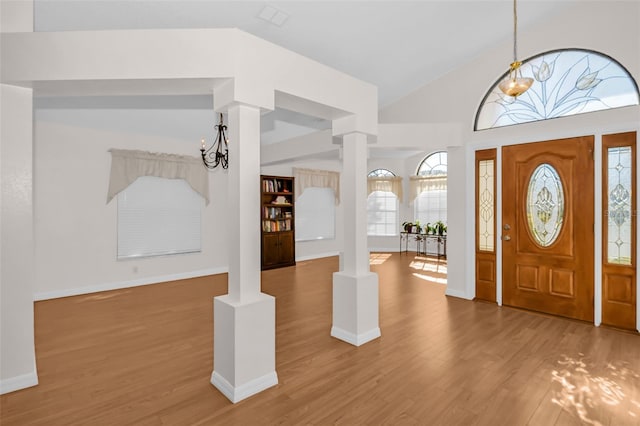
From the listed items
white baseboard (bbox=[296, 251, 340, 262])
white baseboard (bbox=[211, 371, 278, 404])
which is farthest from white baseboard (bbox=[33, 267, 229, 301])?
white baseboard (bbox=[211, 371, 278, 404])

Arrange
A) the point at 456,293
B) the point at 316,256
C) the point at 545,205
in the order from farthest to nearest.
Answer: the point at 316,256, the point at 456,293, the point at 545,205

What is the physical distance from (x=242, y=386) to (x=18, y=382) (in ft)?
5.54

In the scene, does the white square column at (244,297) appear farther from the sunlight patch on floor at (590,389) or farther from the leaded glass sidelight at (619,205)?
the leaded glass sidelight at (619,205)

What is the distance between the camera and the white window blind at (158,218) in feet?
18.0

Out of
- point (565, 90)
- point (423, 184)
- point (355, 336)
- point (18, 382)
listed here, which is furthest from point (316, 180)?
point (18, 382)

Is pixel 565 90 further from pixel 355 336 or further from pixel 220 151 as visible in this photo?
pixel 220 151

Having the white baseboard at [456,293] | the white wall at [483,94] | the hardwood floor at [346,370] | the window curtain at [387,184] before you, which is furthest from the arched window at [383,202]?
the hardwood floor at [346,370]

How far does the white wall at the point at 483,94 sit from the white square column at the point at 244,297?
3.46m

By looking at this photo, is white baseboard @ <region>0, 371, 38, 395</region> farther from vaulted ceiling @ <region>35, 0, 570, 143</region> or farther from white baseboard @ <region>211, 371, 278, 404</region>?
vaulted ceiling @ <region>35, 0, 570, 143</region>

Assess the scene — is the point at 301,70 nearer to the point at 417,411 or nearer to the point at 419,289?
the point at 417,411

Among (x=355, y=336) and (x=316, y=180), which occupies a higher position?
(x=316, y=180)

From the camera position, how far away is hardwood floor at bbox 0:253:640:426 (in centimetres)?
212

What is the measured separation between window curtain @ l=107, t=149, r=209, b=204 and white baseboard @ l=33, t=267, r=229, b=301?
137cm

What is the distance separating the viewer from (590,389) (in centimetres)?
238
